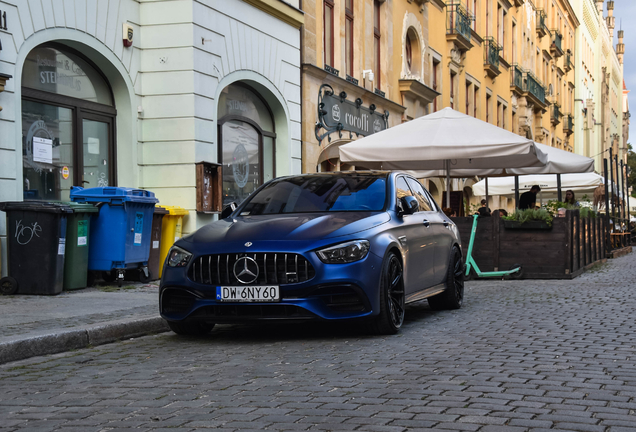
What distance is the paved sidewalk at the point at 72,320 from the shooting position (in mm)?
6461

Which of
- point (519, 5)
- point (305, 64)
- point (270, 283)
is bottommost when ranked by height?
point (270, 283)

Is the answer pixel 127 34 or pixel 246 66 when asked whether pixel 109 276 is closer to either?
pixel 127 34

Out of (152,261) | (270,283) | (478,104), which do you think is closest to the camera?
(270,283)

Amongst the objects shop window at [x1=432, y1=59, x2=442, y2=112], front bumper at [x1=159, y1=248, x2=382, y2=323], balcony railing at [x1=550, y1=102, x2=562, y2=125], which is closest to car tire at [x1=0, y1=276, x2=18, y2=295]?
front bumper at [x1=159, y1=248, x2=382, y2=323]

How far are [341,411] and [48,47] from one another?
30.0ft

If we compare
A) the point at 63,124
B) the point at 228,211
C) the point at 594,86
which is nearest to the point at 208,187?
the point at 63,124

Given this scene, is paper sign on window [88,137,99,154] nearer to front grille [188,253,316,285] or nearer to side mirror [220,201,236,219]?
side mirror [220,201,236,219]

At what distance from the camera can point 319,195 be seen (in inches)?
314

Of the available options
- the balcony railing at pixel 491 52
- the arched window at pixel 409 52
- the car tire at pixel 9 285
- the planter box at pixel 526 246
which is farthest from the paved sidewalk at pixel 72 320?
the balcony railing at pixel 491 52

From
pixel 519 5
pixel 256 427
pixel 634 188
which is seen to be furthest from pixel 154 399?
pixel 634 188

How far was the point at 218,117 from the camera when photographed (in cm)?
1532

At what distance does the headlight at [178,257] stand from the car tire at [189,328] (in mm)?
514

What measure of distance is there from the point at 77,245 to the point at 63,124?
2.63 meters

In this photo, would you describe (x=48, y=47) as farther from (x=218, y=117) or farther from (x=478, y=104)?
(x=478, y=104)
